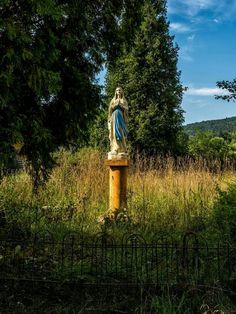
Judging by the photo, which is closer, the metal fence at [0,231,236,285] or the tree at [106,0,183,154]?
the metal fence at [0,231,236,285]

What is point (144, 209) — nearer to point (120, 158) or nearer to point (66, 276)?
point (120, 158)

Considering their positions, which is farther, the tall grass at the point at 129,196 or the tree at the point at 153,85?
the tree at the point at 153,85

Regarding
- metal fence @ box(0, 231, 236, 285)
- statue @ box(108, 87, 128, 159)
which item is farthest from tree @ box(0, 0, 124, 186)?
metal fence @ box(0, 231, 236, 285)

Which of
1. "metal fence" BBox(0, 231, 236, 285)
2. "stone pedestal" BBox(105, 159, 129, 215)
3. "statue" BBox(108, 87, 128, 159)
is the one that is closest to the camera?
"metal fence" BBox(0, 231, 236, 285)

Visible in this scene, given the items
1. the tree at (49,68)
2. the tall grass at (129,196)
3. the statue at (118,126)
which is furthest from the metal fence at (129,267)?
the statue at (118,126)

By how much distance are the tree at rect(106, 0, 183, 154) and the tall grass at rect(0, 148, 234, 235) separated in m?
7.21

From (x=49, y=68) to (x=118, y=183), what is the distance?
266cm

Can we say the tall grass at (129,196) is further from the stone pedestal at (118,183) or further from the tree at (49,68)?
the tree at (49,68)

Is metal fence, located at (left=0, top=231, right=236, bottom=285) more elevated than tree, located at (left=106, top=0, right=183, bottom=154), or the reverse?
tree, located at (left=106, top=0, right=183, bottom=154)

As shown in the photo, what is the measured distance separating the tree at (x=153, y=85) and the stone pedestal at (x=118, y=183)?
374 inches

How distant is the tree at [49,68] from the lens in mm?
4496

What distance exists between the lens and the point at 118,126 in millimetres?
7625

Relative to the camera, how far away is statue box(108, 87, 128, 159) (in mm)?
7500

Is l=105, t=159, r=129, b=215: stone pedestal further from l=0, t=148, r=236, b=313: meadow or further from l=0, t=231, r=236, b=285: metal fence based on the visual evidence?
l=0, t=231, r=236, b=285: metal fence
